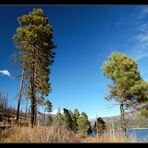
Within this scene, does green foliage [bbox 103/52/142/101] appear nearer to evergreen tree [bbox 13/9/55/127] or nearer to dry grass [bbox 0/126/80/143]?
evergreen tree [bbox 13/9/55/127]

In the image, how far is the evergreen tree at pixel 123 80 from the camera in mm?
16953

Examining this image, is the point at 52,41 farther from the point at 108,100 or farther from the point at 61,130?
the point at 61,130

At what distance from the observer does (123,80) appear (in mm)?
16938

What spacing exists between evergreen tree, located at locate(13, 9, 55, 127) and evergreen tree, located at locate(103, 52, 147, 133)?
3.88 m

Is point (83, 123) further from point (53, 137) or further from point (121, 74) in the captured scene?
point (53, 137)

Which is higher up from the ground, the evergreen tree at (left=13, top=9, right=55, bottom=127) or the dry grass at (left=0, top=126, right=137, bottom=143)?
the evergreen tree at (left=13, top=9, right=55, bottom=127)

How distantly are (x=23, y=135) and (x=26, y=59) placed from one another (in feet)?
35.2

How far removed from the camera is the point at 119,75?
1720 cm

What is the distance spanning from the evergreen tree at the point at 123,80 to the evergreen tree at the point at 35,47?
3878 mm

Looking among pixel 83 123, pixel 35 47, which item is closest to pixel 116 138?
pixel 35 47

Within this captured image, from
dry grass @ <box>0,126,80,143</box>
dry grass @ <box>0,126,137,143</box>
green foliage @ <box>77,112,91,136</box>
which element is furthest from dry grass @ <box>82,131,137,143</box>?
green foliage @ <box>77,112,91,136</box>

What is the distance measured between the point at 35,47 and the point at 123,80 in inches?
218

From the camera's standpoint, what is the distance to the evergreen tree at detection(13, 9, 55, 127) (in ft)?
55.2
